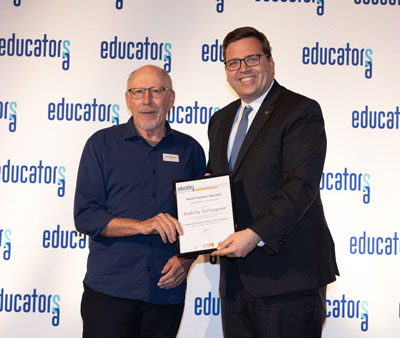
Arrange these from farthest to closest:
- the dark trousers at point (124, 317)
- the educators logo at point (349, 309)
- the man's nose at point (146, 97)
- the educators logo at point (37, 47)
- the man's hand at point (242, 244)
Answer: the educators logo at point (37, 47), the educators logo at point (349, 309), the man's nose at point (146, 97), the dark trousers at point (124, 317), the man's hand at point (242, 244)

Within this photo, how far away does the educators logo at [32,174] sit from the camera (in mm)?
3535

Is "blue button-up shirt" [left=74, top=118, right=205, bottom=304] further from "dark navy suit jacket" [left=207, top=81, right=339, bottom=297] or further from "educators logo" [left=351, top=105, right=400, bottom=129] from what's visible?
"educators logo" [left=351, top=105, right=400, bottom=129]

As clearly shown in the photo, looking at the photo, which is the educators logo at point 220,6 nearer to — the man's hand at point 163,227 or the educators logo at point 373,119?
the educators logo at point 373,119

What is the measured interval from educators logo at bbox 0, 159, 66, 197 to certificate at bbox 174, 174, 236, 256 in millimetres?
1579

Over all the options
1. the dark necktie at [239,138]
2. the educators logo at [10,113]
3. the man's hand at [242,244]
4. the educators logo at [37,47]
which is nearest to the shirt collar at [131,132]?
the dark necktie at [239,138]

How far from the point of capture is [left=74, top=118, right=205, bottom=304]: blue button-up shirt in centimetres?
244

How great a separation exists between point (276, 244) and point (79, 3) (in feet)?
8.56

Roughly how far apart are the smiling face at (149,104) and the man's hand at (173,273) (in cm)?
77

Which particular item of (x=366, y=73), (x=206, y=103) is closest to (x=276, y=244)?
(x=206, y=103)

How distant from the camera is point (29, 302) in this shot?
3.51 m

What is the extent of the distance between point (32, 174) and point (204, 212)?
72.3 inches

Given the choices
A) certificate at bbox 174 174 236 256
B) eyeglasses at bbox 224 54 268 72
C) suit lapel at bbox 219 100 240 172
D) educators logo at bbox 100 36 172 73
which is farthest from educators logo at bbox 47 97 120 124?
certificate at bbox 174 174 236 256

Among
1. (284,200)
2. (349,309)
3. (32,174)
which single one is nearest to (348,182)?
(349,309)

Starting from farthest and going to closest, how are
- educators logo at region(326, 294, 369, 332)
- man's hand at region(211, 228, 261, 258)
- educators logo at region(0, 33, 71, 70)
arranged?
educators logo at region(0, 33, 71, 70), educators logo at region(326, 294, 369, 332), man's hand at region(211, 228, 261, 258)
